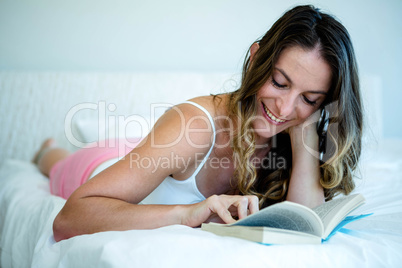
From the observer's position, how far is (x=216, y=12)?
292cm

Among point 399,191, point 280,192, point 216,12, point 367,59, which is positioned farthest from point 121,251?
point 367,59

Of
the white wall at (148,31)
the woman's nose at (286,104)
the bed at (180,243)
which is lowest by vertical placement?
the bed at (180,243)

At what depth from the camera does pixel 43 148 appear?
7.84 ft

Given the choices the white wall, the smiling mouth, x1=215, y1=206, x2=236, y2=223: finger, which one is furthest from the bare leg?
x1=215, y1=206, x2=236, y2=223: finger

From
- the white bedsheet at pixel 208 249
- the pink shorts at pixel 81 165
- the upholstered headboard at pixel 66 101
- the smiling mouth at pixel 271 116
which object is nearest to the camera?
the white bedsheet at pixel 208 249

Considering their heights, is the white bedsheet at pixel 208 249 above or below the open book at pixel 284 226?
below

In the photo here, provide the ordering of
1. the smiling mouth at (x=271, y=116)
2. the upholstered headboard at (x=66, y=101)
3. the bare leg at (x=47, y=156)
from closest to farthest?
the smiling mouth at (x=271, y=116)
the bare leg at (x=47, y=156)
the upholstered headboard at (x=66, y=101)

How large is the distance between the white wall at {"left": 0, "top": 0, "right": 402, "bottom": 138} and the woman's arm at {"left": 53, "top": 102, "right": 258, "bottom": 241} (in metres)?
1.78

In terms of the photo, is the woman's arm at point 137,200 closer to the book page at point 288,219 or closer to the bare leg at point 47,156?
the book page at point 288,219

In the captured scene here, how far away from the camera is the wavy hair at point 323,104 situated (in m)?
1.14

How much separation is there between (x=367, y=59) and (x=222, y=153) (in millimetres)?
2493

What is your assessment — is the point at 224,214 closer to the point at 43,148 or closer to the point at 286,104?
the point at 286,104

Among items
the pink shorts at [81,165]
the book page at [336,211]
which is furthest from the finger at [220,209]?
the pink shorts at [81,165]

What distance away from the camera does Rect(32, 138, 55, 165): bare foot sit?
2330 mm
